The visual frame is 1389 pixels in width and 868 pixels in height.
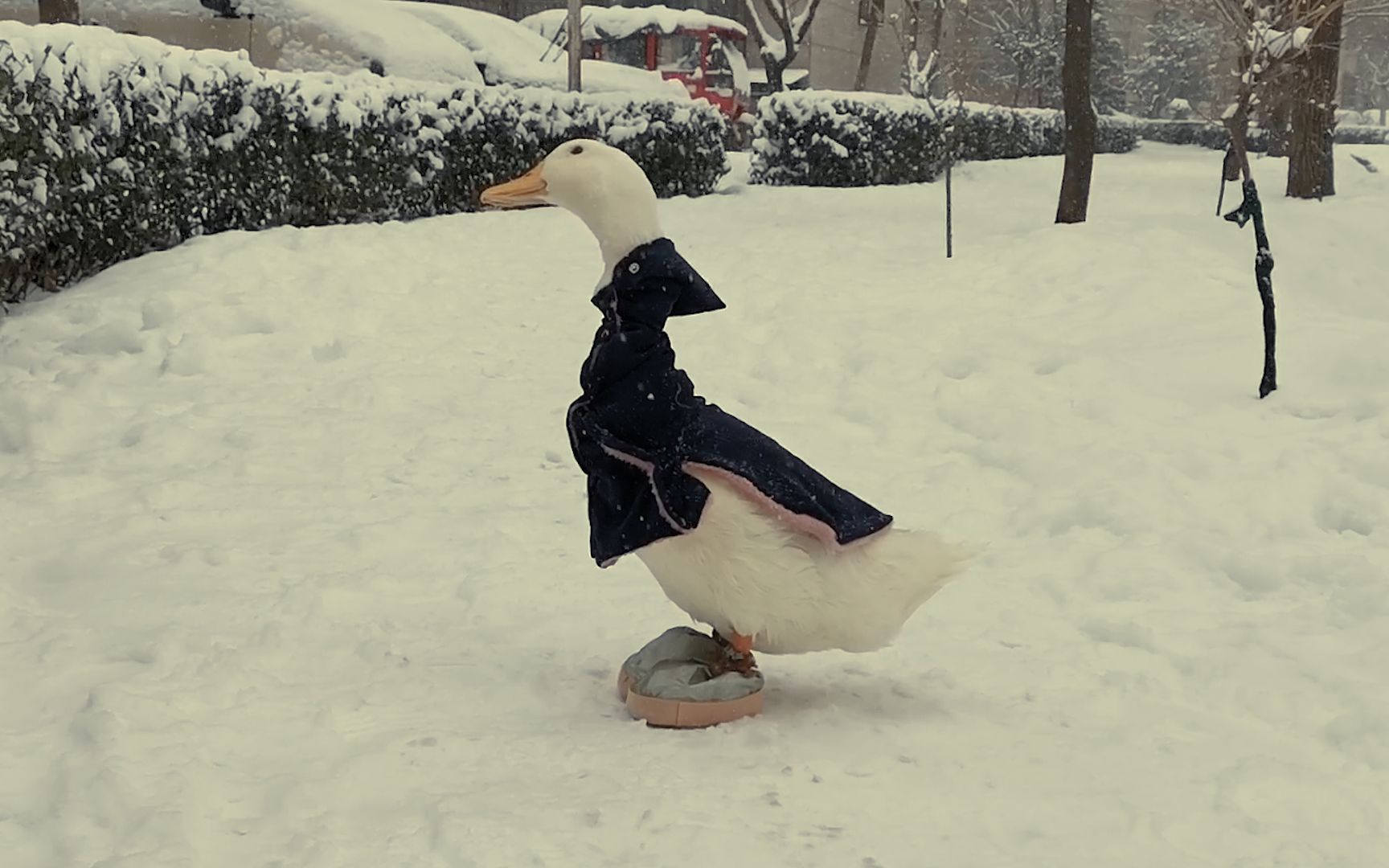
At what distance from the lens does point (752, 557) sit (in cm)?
322

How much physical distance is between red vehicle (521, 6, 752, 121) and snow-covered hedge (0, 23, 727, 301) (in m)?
11.8

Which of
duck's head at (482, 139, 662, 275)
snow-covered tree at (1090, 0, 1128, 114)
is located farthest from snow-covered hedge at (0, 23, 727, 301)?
snow-covered tree at (1090, 0, 1128, 114)

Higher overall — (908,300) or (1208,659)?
(908,300)

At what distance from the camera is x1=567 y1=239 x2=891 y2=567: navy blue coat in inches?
124

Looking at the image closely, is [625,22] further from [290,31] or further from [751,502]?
[751,502]

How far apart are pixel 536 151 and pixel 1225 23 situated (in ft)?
20.9

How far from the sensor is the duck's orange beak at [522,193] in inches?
132

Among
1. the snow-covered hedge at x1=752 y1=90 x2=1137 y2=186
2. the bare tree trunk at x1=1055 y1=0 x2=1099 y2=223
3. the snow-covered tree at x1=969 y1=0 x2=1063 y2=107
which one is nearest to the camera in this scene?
the bare tree trunk at x1=1055 y1=0 x2=1099 y2=223

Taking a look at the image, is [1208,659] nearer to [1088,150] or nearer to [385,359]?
[385,359]

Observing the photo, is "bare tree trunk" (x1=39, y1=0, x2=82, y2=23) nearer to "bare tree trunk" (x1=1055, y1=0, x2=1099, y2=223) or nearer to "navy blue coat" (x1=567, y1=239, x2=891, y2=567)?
"bare tree trunk" (x1=1055, y1=0, x2=1099, y2=223)

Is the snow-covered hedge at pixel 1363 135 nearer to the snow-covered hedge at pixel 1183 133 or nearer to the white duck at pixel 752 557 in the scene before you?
the snow-covered hedge at pixel 1183 133

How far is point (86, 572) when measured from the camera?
446 centimetres

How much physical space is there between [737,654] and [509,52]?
14.4m

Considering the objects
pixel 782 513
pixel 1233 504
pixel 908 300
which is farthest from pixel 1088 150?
pixel 782 513
